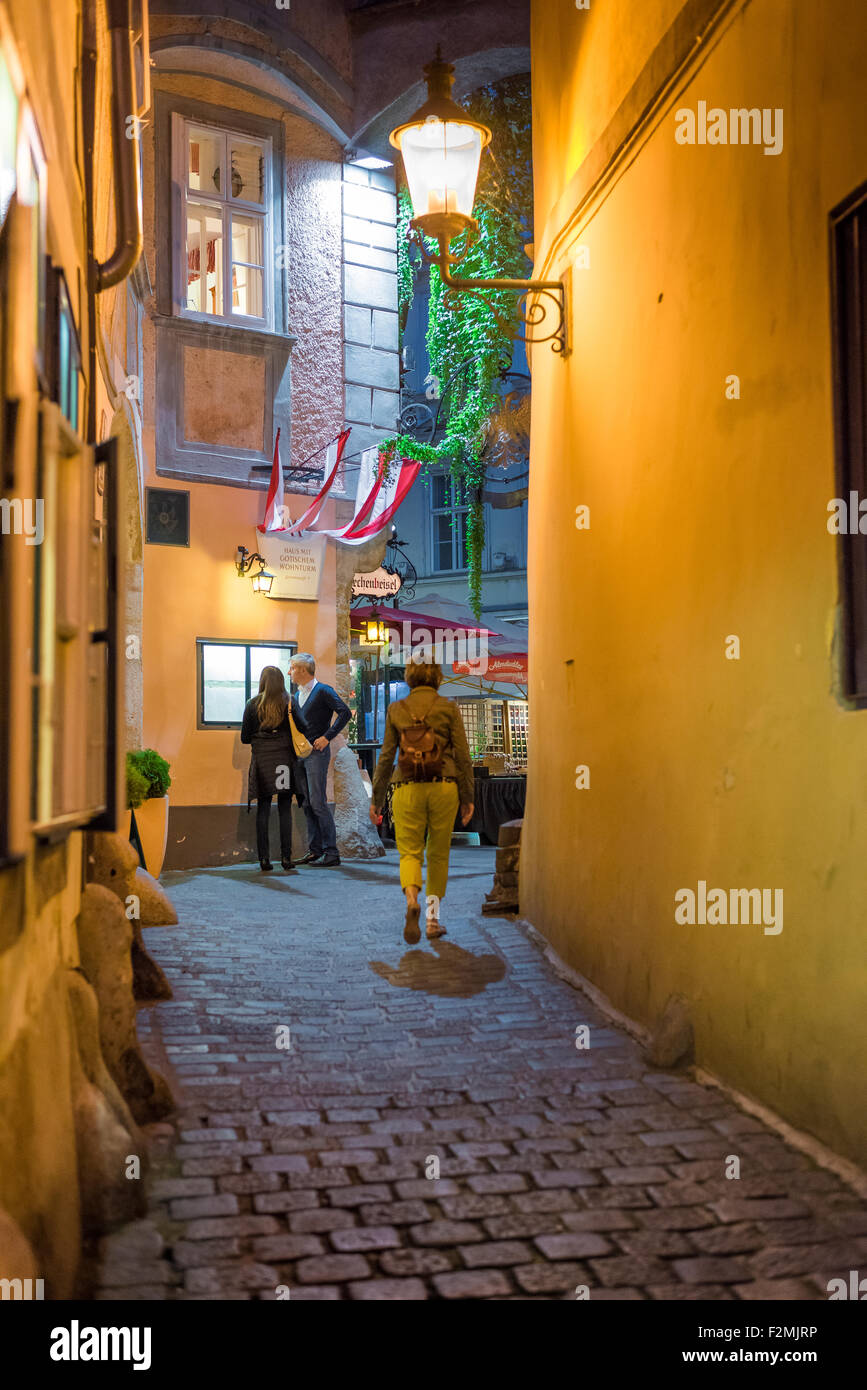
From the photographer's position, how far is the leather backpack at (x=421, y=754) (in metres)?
8.05

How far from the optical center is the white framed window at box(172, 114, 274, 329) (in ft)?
44.4

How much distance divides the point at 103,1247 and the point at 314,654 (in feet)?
34.8

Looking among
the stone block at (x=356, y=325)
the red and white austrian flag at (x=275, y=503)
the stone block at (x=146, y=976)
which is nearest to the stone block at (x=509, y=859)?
the stone block at (x=146, y=976)

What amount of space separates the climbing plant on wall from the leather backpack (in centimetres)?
542

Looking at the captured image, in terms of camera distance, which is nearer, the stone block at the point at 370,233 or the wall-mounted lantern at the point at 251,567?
the wall-mounted lantern at the point at 251,567

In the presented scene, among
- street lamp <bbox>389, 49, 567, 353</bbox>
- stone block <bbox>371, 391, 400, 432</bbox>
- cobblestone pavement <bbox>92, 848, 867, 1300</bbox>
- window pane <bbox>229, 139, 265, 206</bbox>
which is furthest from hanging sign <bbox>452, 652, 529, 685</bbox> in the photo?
cobblestone pavement <bbox>92, 848, 867, 1300</bbox>

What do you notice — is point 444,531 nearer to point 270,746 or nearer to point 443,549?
point 443,549

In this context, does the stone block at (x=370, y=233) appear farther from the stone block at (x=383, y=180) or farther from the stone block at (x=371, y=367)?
the stone block at (x=371, y=367)

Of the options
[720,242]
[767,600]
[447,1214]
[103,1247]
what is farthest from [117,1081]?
[720,242]

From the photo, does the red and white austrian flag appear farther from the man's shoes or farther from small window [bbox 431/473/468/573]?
small window [bbox 431/473/468/573]

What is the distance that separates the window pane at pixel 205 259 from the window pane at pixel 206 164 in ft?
1.00

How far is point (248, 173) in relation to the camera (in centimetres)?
1394

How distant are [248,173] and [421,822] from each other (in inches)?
351
